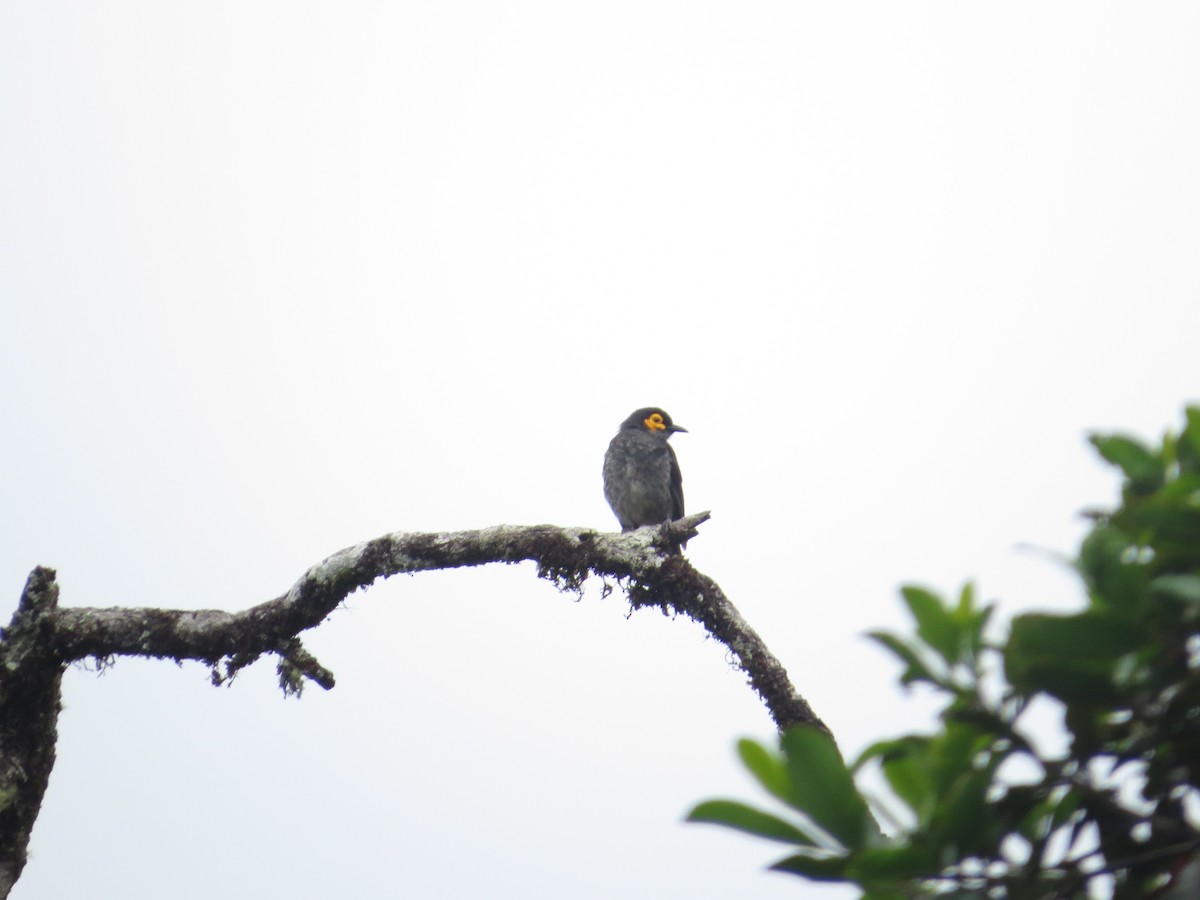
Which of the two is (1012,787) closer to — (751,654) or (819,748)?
(819,748)

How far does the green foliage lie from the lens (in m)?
1.00

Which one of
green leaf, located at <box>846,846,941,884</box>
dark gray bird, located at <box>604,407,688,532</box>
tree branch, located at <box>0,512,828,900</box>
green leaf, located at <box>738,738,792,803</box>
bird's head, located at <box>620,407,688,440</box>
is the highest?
bird's head, located at <box>620,407,688,440</box>

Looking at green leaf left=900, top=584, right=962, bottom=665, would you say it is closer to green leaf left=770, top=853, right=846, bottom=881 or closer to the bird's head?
green leaf left=770, top=853, right=846, bottom=881

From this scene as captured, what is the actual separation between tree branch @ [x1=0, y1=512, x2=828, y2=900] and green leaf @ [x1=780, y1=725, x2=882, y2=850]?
2.45m

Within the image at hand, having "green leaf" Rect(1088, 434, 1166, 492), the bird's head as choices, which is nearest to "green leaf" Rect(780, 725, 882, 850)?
"green leaf" Rect(1088, 434, 1166, 492)

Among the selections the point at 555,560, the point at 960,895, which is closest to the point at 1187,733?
the point at 960,895

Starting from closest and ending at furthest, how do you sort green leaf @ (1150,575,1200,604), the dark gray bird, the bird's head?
green leaf @ (1150,575,1200,604) < the dark gray bird < the bird's head

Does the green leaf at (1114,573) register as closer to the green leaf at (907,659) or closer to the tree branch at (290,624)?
the green leaf at (907,659)

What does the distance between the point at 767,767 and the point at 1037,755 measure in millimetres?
262

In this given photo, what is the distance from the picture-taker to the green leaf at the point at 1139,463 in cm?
114

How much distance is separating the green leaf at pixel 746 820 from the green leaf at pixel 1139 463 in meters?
0.51

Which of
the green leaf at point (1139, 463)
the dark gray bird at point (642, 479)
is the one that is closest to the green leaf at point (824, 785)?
the green leaf at point (1139, 463)

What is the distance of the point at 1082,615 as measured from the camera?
0.97 meters

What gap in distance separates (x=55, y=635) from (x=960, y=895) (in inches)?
132
